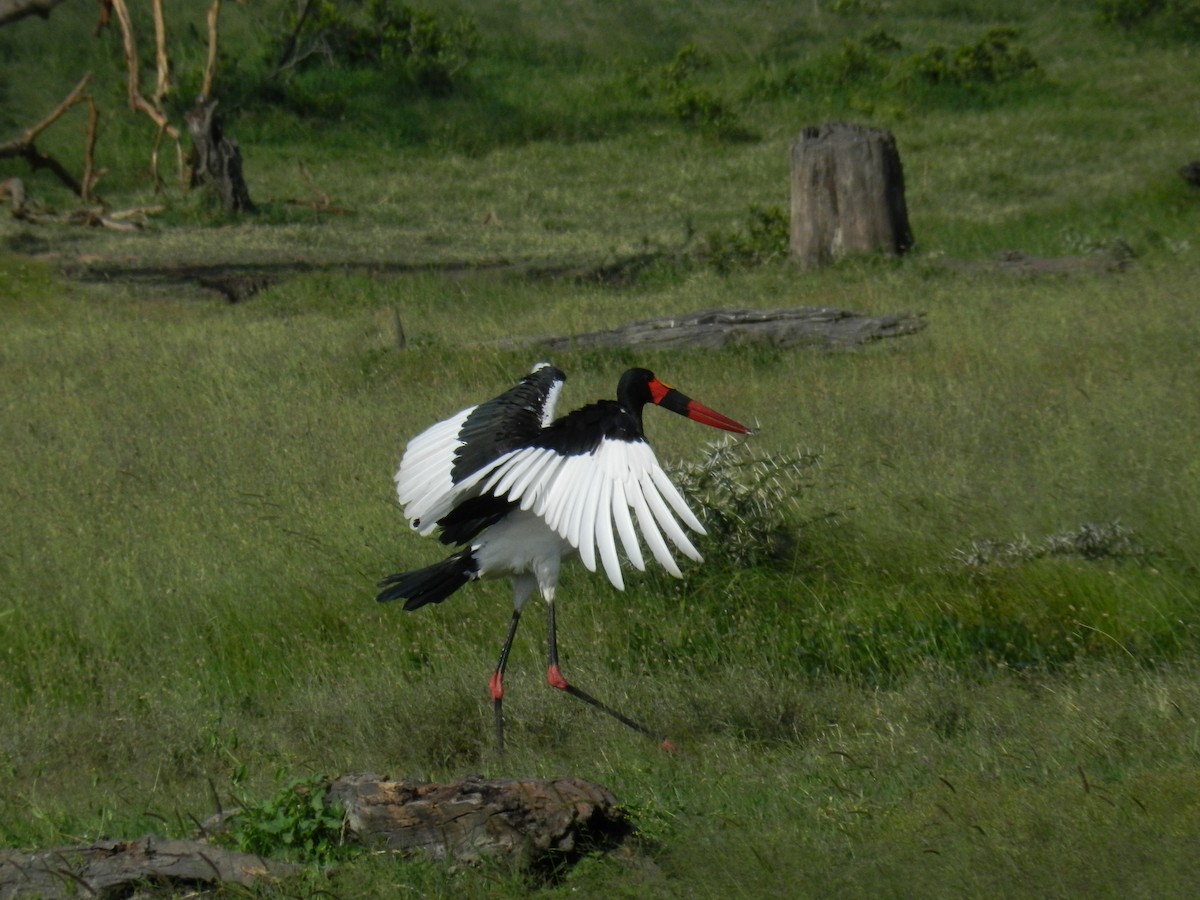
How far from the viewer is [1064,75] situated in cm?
2633

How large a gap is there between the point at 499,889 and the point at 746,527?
304 centimetres

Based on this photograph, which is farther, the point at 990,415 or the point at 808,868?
the point at 990,415

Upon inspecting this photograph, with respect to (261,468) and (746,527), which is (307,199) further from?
(746,527)

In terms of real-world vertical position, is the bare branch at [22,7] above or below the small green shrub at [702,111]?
above

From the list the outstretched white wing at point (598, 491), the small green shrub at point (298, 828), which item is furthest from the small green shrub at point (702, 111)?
the small green shrub at point (298, 828)

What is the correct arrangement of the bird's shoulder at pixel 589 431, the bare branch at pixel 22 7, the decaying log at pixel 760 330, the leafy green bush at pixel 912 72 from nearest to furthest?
the bird's shoulder at pixel 589 431
the decaying log at pixel 760 330
the bare branch at pixel 22 7
the leafy green bush at pixel 912 72

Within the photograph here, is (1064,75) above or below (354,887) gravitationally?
above

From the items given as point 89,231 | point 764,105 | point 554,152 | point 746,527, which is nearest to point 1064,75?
point 764,105

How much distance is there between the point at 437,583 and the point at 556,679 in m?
0.59

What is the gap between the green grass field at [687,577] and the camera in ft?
13.0

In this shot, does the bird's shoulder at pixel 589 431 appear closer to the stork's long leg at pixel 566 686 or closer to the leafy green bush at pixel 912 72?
the stork's long leg at pixel 566 686

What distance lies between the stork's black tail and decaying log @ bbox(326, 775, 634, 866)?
1.92m

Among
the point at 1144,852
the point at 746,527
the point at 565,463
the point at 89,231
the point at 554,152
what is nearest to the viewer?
the point at 1144,852

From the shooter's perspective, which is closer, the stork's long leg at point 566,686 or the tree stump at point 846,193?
the stork's long leg at point 566,686
